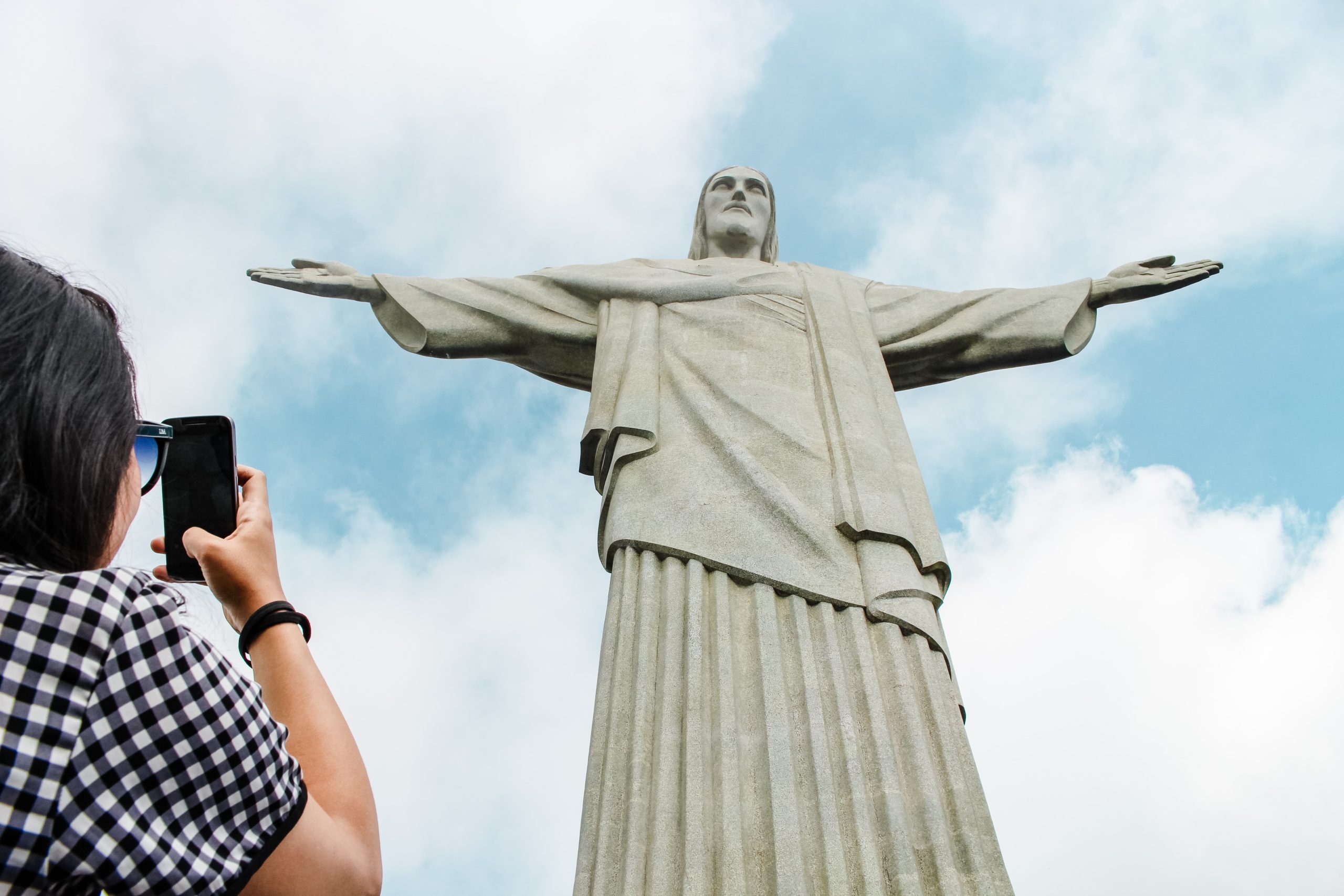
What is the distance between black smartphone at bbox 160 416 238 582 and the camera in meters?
2.04

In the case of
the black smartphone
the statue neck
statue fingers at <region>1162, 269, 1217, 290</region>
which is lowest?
the black smartphone

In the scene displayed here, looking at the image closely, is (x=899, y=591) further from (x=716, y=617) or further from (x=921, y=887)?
(x=921, y=887)

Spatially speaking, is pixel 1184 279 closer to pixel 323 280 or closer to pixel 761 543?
pixel 761 543

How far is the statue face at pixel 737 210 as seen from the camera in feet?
23.7

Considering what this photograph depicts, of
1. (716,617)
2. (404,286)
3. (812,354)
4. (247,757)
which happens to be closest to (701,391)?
(812,354)

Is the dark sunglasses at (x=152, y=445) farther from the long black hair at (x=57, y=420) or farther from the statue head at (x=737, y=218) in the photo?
the statue head at (x=737, y=218)

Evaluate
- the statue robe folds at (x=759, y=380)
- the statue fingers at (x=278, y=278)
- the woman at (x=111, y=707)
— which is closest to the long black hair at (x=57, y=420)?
the woman at (x=111, y=707)

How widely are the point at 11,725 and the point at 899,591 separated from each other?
378 centimetres

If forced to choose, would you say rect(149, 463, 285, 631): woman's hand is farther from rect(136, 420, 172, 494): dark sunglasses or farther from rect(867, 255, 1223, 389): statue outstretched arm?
rect(867, 255, 1223, 389): statue outstretched arm

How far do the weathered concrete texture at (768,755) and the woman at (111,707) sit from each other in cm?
229

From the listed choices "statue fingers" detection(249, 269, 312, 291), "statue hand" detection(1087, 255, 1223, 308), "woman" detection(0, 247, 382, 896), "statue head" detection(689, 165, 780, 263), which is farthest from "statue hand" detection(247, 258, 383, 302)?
"woman" detection(0, 247, 382, 896)

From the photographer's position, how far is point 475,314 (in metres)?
6.47

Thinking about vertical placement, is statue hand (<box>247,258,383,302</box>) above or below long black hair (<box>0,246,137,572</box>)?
above

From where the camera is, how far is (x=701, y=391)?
555cm
